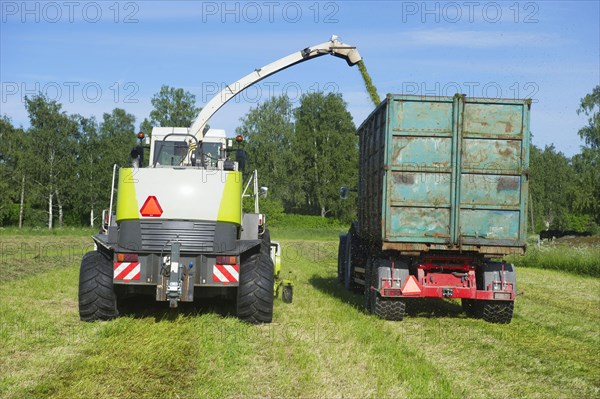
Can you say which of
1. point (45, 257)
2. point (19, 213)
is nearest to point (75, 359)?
point (45, 257)

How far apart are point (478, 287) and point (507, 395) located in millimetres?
5119

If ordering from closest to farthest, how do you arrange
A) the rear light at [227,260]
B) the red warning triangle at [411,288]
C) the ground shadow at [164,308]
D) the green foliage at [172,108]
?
the rear light at [227,260] < the ground shadow at [164,308] < the red warning triangle at [411,288] < the green foliage at [172,108]

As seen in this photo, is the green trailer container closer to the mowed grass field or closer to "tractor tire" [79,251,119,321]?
the mowed grass field

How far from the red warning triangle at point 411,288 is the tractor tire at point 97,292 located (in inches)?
169

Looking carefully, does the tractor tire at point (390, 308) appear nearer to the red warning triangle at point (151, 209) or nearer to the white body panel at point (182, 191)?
the white body panel at point (182, 191)

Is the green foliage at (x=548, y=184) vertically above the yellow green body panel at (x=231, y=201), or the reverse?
the green foliage at (x=548, y=184)

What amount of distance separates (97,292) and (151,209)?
1357mm

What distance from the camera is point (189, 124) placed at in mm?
52250

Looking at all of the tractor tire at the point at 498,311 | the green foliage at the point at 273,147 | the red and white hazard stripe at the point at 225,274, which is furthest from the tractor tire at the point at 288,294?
the green foliage at the point at 273,147

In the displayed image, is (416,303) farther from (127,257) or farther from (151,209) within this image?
(127,257)

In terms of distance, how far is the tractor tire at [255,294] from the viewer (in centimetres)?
969

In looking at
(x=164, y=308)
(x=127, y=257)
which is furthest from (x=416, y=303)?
(x=127, y=257)

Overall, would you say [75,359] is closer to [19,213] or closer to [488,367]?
[488,367]

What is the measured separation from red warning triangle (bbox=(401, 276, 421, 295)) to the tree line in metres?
35.6
